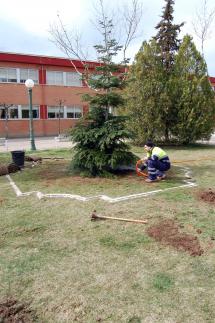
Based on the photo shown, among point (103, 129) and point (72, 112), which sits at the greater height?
point (72, 112)

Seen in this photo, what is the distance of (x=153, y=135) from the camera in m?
17.3

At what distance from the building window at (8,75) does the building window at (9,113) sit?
2438 millimetres

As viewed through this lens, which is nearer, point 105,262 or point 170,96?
point 105,262

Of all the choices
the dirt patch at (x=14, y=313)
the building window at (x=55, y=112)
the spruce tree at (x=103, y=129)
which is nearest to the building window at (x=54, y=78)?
the building window at (x=55, y=112)

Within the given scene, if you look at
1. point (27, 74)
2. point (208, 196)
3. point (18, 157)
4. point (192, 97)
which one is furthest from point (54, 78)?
point (208, 196)

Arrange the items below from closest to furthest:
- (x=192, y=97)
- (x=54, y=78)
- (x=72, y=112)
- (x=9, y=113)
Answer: (x=192, y=97)
(x=9, y=113)
(x=54, y=78)
(x=72, y=112)

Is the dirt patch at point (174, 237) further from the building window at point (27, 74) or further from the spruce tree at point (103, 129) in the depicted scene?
the building window at point (27, 74)

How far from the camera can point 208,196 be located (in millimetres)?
6668

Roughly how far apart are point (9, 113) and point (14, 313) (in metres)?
27.8

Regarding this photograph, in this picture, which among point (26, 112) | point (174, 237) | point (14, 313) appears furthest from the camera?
point (26, 112)

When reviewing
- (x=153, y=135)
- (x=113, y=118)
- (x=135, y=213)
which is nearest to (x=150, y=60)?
(x=153, y=135)

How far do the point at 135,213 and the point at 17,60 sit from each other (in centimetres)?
2618

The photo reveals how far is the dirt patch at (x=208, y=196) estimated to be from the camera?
6.46 metres

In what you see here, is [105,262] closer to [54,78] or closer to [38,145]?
[38,145]
